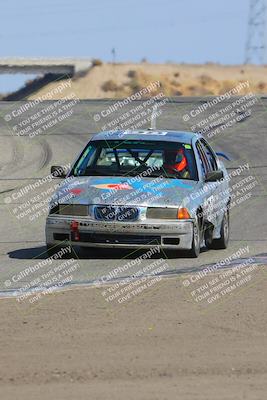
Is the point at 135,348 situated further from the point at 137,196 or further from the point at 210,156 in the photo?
the point at 210,156

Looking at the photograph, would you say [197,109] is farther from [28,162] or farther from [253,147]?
[28,162]

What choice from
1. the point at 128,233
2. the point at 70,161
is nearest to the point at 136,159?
the point at 128,233

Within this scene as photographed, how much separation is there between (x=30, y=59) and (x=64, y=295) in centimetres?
7803

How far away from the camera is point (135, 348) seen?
7.75 meters

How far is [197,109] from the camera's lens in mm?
35531

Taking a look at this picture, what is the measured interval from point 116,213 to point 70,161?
539 inches

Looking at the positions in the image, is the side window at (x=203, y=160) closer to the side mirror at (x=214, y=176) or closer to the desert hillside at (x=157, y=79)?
the side mirror at (x=214, y=176)

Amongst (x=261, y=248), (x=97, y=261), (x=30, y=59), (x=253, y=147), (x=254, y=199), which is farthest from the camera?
(x=30, y=59)

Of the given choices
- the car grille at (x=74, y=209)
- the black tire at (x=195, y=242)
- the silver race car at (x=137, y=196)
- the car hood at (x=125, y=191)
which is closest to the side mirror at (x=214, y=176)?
the silver race car at (x=137, y=196)

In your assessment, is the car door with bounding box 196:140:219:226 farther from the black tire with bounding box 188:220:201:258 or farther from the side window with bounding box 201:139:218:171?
the black tire with bounding box 188:220:201:258

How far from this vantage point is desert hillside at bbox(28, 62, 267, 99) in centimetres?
7588

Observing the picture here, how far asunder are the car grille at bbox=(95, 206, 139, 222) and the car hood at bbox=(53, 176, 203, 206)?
2.5 inches

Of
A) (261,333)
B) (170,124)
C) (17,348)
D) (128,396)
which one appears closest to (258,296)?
(261,333)

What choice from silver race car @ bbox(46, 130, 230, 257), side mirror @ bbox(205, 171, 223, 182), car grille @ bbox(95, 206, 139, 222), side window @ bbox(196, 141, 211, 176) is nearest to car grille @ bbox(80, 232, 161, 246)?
silver race car @ bbox(46, 130, 230, 257)
